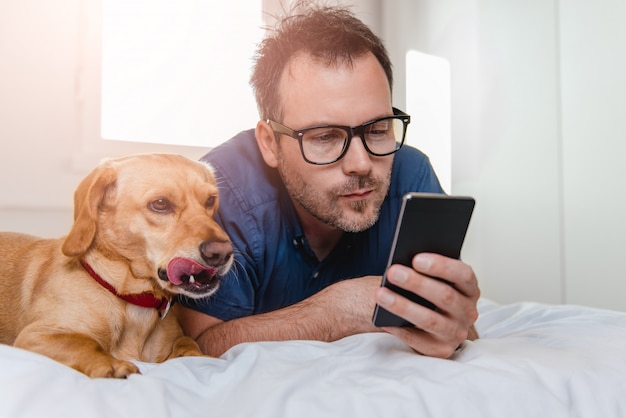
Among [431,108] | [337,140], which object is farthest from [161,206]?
[431,108]

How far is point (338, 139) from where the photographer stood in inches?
36.5

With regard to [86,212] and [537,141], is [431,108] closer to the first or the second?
[537,141]

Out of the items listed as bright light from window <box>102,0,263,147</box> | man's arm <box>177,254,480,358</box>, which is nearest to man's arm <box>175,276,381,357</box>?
man's arm <box>177,254,480,358</box>

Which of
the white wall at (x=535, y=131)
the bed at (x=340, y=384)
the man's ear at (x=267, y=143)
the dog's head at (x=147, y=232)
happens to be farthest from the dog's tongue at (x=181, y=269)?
the white wall at (x=535, y=131)

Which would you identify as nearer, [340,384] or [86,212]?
[340,384]

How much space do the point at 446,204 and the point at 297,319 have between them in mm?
358

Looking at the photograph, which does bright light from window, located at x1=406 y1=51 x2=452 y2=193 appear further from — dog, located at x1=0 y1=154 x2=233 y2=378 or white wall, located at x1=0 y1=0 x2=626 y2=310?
dog, located at x1=0 y1=154 x2=233 y2=378

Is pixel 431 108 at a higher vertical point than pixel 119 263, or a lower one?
higher

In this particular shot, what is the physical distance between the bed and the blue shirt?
189 mm

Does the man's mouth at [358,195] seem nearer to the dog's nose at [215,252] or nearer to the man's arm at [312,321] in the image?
the man's arm at [312,321]

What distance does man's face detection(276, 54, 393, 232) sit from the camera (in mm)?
922

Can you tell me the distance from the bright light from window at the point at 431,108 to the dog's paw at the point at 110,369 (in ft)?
3.06

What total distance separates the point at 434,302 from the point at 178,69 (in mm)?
642

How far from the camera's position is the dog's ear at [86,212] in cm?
73
